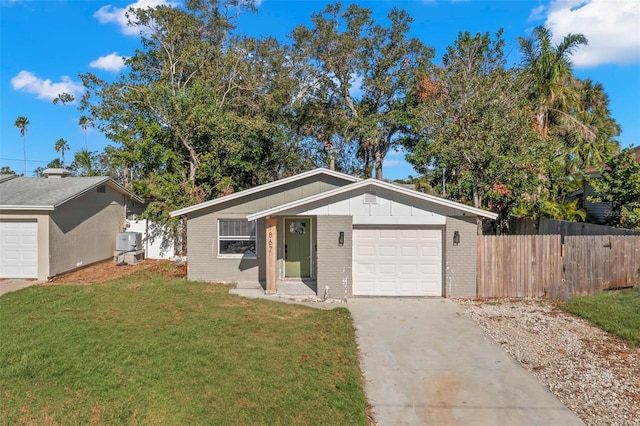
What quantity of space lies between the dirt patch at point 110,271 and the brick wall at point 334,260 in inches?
221

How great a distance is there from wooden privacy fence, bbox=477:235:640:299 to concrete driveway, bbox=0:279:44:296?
13.9m

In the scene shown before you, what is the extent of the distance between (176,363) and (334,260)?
5648 millimetres

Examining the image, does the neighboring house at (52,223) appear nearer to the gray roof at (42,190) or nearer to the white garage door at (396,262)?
the gray roof at (42,190)

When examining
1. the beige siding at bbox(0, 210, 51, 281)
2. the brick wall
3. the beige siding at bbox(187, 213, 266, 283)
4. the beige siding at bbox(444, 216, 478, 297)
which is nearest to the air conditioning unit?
the beige siding at bbox(0, 210, 51, 281)

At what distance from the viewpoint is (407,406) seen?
5.47m

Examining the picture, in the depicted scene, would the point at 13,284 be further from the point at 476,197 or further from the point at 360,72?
the point at 360,72

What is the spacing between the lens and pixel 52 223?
13.5 m

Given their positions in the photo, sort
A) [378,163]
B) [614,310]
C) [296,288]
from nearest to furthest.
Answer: [614,310], [296,288], [378,163]

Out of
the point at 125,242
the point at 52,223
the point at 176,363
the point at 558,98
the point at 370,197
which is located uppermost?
the point at 558,98

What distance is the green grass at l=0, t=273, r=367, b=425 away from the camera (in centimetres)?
500

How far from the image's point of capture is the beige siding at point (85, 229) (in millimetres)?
13914

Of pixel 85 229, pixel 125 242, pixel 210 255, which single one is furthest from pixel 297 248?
pixel 85 229

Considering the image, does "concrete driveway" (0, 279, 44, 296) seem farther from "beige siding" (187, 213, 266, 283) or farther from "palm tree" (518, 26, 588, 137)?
"palm tree" (518, 26, 588, 137)

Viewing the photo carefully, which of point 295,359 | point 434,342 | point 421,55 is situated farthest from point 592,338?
point 421,55
